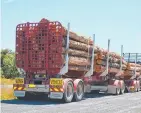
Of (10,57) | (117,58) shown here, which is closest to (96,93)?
(117,58)

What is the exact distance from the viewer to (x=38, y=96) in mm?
17109

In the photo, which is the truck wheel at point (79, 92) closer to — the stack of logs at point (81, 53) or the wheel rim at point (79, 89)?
the wheel rim at point (79, 89)

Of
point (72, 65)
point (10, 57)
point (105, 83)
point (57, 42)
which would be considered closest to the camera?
point (57, 42)

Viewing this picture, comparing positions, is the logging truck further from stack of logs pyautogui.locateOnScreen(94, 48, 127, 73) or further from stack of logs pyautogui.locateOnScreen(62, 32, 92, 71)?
stack of logs pyautogui.locateOnScreen(94, 48, 127, 73)

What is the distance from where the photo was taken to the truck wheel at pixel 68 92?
1544 centimetres

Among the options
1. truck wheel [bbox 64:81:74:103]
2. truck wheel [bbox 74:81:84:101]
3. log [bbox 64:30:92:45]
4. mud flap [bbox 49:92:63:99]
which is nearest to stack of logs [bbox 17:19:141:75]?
log [bbox 64:30:92:45]

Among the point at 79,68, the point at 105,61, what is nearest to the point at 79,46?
the point at 79,68

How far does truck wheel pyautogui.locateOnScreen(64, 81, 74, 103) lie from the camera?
1544 cm

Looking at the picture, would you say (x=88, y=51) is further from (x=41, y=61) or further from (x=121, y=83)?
(x=121, y=83)

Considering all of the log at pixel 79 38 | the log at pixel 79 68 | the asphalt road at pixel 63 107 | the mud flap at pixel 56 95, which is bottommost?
the asphalt road at pixel 63 107

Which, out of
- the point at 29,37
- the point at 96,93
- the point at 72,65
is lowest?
the point at 96,93

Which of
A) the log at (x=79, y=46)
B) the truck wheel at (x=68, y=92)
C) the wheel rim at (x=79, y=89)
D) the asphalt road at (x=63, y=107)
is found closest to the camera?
the asphalt road at (x=63, y=107)

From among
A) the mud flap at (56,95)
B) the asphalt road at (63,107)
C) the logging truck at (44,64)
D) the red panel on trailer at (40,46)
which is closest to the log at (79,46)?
the logging truck at (44,64)

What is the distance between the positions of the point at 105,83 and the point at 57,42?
8004 mm
